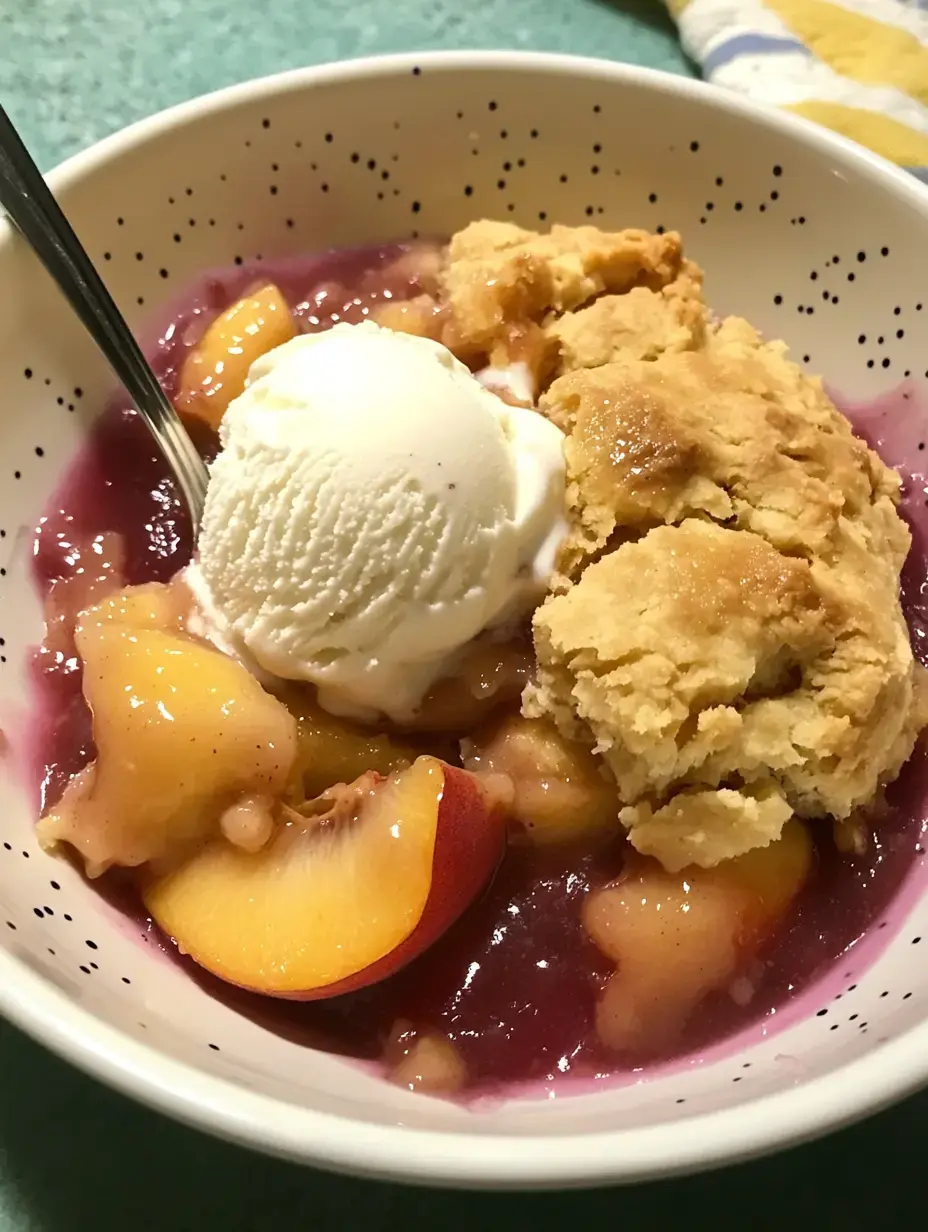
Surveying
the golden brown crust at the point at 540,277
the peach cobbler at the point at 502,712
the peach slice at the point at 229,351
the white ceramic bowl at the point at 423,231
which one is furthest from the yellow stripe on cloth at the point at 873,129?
the peach slice at the point at 229,351

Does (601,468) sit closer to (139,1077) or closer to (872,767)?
(872,767)

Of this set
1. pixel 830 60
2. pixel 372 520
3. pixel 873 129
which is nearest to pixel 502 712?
pixel 372 520

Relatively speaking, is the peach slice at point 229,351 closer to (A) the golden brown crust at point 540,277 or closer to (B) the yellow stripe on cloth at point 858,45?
(A) the golden brown crust at point 540,277

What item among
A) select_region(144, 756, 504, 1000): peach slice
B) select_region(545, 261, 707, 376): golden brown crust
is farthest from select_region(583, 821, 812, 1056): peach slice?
select_region(545, 261, 707, 376): golden brown crust

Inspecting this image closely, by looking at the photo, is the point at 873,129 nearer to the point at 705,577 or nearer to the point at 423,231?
the point at 423,231

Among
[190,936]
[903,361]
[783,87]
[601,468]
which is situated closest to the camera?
[190,936]

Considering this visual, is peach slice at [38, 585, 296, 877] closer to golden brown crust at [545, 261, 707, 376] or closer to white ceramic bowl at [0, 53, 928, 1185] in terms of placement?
white ceramic bowl at [0, 53, 928, 1185]

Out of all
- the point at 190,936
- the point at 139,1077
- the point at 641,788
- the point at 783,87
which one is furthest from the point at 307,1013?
the point at 783,87
